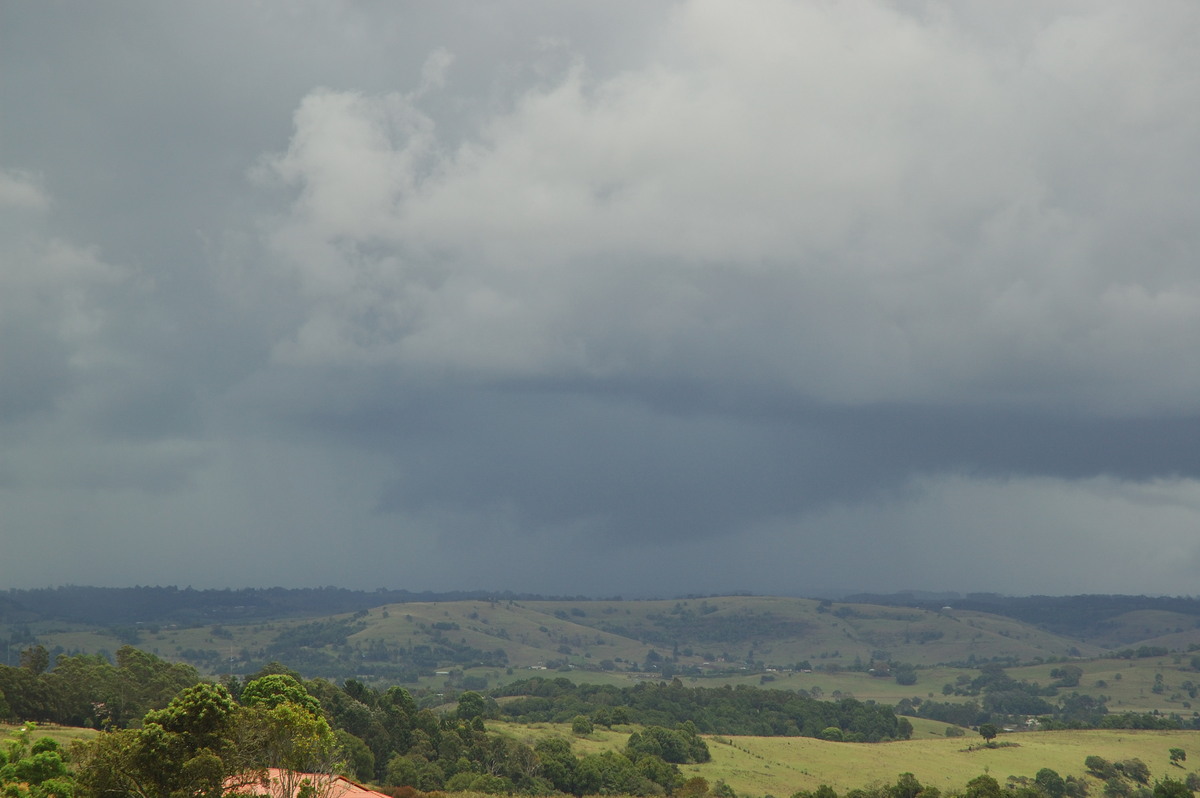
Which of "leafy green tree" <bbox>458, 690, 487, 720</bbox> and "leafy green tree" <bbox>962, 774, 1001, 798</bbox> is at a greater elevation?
"leafy green tree" <bbox>962, 774, 1001, 798</bbox>

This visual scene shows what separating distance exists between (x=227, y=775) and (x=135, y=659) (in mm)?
103113

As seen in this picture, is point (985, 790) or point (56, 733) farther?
point (56, 733)

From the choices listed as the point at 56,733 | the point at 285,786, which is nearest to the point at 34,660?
the point at 56,733

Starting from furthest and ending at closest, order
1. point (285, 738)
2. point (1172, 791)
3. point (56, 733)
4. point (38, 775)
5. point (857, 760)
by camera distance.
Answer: point (857, 760) < point (1172, 791) < point (56, 733) < point (38, 775) < point (285, 738)

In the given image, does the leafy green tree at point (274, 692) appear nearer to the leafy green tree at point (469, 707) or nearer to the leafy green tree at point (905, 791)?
the leafy green tree at point (905, 791)

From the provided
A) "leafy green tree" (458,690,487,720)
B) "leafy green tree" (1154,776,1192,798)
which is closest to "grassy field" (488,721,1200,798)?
"leafy green tree" (458,690,487,720)

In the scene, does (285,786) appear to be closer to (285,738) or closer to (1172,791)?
(285,738)

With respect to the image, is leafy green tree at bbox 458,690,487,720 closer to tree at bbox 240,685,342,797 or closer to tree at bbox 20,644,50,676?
tree at bbox 20,644,50,676

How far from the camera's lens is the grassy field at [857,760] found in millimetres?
153875

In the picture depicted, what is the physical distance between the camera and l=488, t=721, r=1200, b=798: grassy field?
505 ft

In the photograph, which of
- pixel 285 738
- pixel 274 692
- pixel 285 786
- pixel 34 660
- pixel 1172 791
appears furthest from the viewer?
pixel 34 660

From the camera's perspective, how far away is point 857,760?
172000 mm

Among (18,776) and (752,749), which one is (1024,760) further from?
(18,776)

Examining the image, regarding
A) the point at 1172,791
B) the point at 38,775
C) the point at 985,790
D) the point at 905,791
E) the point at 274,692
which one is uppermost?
the point at 274,692
